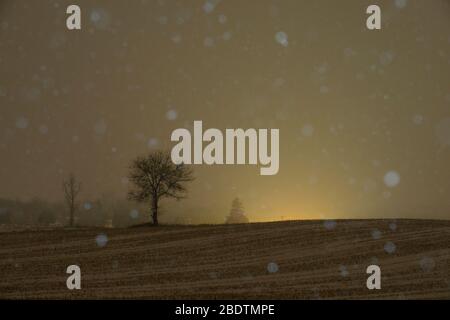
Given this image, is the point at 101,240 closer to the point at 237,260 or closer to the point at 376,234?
the point at 237,260

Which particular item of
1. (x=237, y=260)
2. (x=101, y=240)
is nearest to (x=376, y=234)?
(x=237, y=260)

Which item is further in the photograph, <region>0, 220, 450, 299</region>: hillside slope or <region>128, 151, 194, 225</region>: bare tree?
<region>128, 151, 194, 225</region>: bare tree

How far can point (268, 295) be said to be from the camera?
11.5m

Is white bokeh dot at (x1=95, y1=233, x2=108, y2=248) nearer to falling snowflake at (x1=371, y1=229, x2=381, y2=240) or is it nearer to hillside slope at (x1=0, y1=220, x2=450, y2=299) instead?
hillside slope at (x1=0, y1=220, x2=450, y2=299)

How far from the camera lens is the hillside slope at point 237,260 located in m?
12.2

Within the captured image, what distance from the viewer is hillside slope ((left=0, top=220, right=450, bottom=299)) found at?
12.2 m

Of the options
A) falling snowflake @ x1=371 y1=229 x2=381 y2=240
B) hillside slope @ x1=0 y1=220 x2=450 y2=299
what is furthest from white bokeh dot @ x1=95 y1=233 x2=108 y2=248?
falling snowflake @ x1=371 y1=229 x2=381 y2=240

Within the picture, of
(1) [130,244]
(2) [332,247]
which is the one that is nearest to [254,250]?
(2) [332,247]

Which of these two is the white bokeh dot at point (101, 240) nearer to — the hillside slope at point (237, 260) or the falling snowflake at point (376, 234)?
the hillside slope at point (237, 260)

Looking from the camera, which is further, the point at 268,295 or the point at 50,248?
the point at 50,248

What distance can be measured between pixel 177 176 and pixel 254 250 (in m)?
5.46

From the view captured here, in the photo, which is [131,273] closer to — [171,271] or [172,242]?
[171,271]

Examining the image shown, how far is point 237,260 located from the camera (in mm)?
15719
